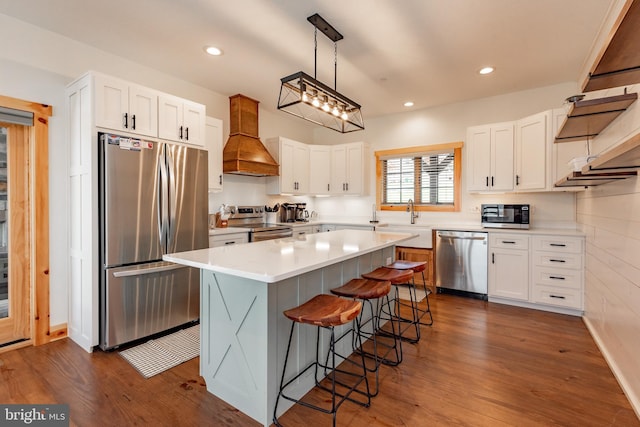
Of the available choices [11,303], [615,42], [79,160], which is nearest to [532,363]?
[615,42]

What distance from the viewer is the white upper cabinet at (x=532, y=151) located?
147 inches

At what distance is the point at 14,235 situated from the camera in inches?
109

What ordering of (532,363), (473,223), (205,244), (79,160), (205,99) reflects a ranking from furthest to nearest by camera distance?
1. (473,223)
2. (205,99)
3. (205,244)
4. (79,160)
5. (532,363)

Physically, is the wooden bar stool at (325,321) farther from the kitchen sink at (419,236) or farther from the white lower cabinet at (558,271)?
the white lower cabinet at (558,271)

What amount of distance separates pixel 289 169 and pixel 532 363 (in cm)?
399

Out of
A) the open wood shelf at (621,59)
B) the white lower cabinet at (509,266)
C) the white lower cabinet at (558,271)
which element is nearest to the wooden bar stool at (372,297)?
the open wood shelf at (621,59)

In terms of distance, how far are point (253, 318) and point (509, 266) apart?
11.2 ft

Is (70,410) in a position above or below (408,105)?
below

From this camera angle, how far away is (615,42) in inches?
44.8

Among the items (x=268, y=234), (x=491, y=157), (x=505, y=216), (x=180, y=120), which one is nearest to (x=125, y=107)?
(x=180, y=120)

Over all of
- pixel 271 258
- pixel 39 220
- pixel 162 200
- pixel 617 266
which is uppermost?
pixel 162 200

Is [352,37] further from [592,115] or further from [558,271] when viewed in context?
[558,271]

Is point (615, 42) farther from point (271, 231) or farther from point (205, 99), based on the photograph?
point (205, 99)

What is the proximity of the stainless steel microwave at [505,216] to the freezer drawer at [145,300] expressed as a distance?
3.69m
